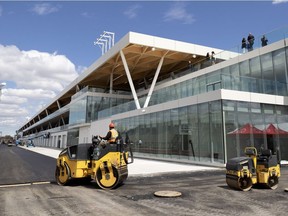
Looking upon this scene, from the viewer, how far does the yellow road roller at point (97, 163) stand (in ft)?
26.5

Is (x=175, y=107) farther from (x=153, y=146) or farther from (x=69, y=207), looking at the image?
(x=69, y=207)

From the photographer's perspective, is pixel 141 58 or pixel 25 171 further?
pixel 141 58

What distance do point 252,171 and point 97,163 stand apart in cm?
513

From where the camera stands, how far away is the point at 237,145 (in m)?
15.6

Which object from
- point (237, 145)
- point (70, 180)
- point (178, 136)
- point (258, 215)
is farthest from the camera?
point (178, 136)

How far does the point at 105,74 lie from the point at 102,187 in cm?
3080

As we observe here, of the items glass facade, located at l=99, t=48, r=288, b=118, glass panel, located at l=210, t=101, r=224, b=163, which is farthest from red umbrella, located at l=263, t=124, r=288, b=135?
glass panel, located at l=210, t=101, r=224, b=163

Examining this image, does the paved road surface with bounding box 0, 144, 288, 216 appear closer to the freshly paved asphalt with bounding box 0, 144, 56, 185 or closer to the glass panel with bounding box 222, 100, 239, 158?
the freshly paved asphalt with bounding box 0, 144, 56, 185

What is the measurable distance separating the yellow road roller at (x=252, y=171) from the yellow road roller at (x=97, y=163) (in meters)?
3.35

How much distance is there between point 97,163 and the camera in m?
8.16

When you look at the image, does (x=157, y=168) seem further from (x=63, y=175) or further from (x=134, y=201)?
(x=134, y=201)

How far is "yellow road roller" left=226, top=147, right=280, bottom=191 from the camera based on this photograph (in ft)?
25.8

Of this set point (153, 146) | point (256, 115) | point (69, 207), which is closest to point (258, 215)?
point (69, 207)

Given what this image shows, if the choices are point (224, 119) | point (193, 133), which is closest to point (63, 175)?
point (224, 119)
